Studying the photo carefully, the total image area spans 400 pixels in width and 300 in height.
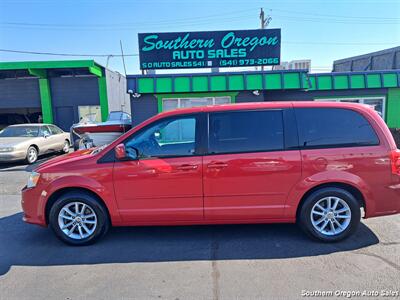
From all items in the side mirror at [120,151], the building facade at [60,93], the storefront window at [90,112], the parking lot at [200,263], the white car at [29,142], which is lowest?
the parking lot at [200,263]

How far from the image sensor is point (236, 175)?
11.9 ft

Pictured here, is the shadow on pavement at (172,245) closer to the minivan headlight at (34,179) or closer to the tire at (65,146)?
the minivan headlight at (34,179)

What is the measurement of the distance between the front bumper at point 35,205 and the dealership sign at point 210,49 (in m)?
8.69

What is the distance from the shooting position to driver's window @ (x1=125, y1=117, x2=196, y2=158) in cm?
370

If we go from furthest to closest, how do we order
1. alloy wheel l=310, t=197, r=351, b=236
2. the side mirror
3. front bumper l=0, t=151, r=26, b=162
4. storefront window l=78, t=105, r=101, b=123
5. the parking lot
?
storefront window l=78, t=105, r=101, b=123 → front bumper l=0, t=151, r=26, b=162 → alloy wheel l=310, t=197, r=351, b=236 → the side mirror → the parking lot

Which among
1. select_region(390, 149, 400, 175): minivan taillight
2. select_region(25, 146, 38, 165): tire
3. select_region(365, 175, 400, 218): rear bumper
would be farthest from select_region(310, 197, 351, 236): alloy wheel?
select_region(25, 146, 38, 165): tire

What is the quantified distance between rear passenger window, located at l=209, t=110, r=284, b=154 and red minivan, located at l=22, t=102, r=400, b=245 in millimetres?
13

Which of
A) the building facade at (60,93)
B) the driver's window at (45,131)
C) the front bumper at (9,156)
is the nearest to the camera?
the front bumper at (9,156)

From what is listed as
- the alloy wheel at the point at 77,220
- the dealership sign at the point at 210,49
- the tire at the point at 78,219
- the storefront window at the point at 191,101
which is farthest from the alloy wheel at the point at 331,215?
the dealership sign at the point at 210,49

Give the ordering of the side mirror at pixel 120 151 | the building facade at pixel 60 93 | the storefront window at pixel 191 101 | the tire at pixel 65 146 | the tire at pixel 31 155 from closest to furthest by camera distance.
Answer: the side mirror at pixel 120 151 < the tire at pixel 31 155 < the storefront window at pixel 191 101 < the tire at pixel 65 146 < the building facade at pixel 60 93

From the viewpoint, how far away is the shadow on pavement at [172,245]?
3445 millimetres

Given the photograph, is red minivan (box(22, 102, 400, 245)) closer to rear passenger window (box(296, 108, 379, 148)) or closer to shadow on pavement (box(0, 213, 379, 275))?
rear passenger window (box(296, 108, 379, 148))

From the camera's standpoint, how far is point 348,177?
3.62 meters

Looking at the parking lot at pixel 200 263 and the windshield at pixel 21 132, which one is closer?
the parking lot at pixel 200 263
